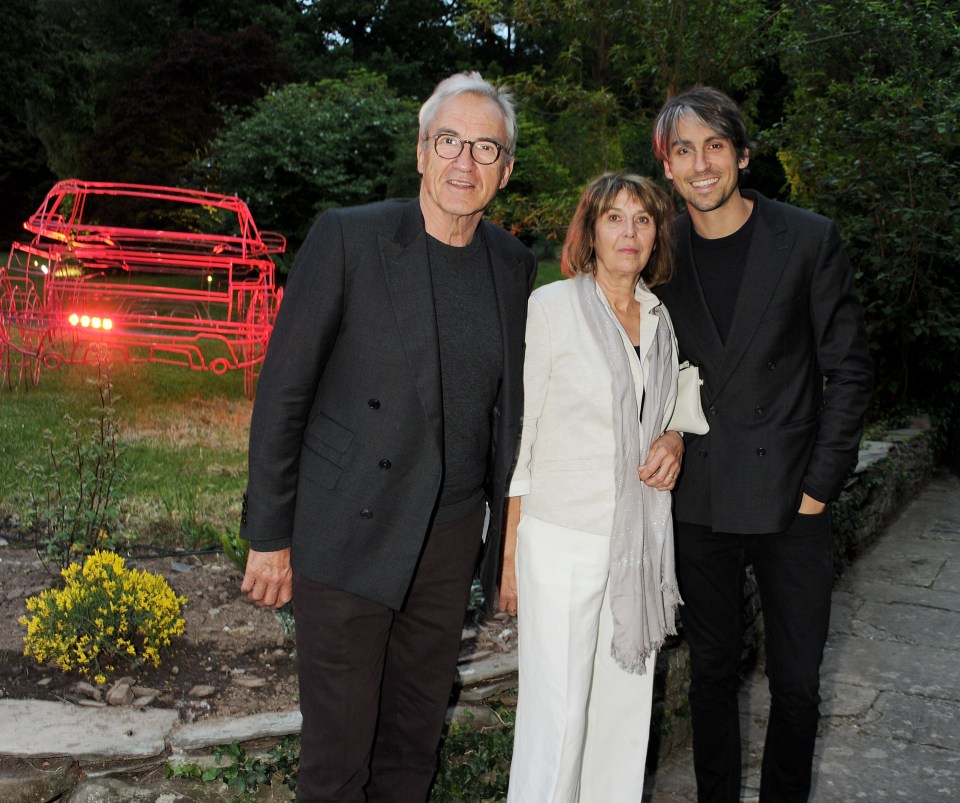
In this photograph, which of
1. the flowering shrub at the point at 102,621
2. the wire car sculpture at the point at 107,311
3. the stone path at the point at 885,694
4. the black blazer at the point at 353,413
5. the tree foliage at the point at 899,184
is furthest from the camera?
the tree foliage at the point at 899,184

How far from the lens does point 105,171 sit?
19312 millimetres

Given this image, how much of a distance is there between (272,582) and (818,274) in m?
1.54

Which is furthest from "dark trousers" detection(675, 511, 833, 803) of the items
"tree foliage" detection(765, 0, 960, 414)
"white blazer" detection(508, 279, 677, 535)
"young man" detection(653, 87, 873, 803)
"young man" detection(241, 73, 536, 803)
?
"tree foliage" detection(765, 0, 960, 414)

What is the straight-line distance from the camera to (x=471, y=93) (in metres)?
2.21

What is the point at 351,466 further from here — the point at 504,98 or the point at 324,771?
the point at 504,98

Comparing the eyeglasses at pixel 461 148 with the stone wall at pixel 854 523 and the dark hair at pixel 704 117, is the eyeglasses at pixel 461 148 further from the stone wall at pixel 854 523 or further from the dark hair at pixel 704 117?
the stone wall at pixel 854 523

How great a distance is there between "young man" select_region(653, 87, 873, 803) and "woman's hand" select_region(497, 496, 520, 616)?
0.44 m

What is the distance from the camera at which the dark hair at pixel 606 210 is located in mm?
2416

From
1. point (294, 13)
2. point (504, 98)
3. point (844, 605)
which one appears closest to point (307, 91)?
point (294, 13)

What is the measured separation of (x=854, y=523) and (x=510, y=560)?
402cm

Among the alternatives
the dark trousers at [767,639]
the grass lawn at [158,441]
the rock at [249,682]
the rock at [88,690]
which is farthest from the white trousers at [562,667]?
the grass lawn at [158,441]

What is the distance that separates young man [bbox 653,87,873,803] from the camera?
2.49 m

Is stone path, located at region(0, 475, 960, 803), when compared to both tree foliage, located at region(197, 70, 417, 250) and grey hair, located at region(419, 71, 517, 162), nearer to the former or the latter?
grey hair, located at region(419, 71, 517, 162)

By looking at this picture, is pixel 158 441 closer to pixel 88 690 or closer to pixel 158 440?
pixel 158 440
